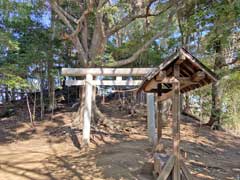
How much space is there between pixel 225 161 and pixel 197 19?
455 cm

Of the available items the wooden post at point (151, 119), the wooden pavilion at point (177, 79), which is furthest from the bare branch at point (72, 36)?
the wooden pavilion at point (177, 79)

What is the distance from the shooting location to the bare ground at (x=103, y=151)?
631 cm

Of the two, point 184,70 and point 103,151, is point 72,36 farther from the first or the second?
point 184,70

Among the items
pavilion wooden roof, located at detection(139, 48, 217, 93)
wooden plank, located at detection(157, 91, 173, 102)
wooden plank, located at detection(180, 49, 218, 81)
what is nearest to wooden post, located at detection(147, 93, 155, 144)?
wooden plank, located at detection(157, 91, 173, 102)

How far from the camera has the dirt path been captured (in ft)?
20.3

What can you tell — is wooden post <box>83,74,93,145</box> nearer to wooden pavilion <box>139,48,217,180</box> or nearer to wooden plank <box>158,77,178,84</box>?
wooden pavilion <box>139,48,217,180</box>

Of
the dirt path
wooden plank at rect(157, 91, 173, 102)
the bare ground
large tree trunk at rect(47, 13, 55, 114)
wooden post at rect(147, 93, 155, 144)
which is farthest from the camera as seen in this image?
large tree trunk at rect(47, 13, 55, 114)

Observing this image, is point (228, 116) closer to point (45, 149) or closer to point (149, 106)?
point (149, 106)

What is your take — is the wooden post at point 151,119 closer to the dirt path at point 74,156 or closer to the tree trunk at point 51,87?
the dirt path at point 74,156

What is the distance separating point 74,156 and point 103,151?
2.91 ft

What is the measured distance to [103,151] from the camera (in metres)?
8.09

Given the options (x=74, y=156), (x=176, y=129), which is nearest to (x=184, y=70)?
(x=176, y=129)

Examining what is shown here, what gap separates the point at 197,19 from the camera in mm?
6246

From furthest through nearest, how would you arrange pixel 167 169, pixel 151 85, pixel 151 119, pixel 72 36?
pixel 72 36 < pixel 151 119 < pixel 151 85 < pixel 167 169
